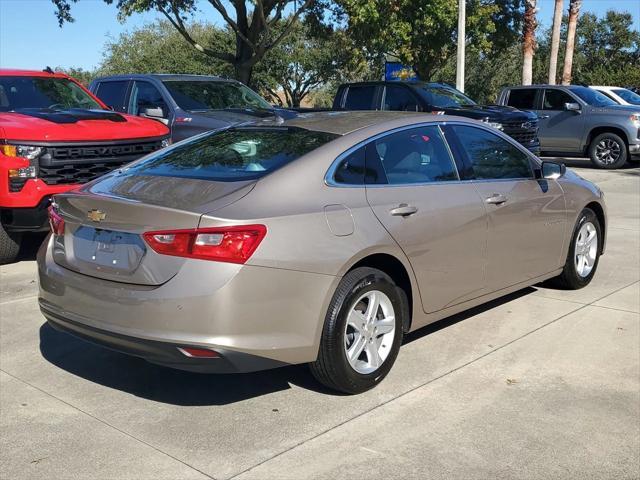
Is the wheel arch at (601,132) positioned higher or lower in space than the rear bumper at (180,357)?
higher

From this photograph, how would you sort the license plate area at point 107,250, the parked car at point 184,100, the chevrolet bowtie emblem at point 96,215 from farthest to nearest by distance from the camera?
the parked car at point 184,100
the chevrolet bowtie emblem at point 96,215
the license plate area at point 107,250

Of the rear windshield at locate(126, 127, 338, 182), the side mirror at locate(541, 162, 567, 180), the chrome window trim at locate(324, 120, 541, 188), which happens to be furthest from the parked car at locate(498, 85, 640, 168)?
the rear windshield at locate(126, 127, 338, 182)

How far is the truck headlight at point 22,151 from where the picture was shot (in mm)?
6734

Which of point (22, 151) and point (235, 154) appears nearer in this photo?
point (235, 154)

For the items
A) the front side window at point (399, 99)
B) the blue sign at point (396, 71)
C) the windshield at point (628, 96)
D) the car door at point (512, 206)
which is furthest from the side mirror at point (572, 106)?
the blue sign at point (396, 71)

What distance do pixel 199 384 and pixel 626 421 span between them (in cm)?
244

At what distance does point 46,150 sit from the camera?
687 cm

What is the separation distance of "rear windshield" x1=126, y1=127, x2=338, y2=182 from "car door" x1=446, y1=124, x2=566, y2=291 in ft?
4.05

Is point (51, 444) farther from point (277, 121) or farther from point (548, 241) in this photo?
point (548, 241)

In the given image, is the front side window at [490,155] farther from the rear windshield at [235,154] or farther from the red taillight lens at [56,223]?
the red taillight lens at [56,223]

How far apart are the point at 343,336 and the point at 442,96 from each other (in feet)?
35.5

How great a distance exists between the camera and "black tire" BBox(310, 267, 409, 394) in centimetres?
384

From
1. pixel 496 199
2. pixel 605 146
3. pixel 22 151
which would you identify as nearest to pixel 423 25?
pixel 605 146

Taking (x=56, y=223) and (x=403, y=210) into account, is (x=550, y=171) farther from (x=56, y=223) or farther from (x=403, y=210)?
(x=56, y=223)
